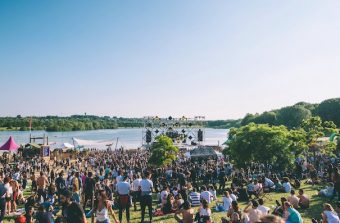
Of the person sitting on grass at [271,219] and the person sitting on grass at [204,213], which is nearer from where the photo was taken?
the person sitting on grass at [271,219]

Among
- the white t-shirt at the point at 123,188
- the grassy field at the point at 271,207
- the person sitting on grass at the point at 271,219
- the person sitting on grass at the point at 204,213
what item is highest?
the person sitting on grass at the point at 271,219

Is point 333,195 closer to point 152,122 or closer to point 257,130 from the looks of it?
point 257,130

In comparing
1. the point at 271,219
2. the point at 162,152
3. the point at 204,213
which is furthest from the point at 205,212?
the point at 162,152

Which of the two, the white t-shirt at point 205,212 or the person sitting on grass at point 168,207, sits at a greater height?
the white t-shirt at point 205,212

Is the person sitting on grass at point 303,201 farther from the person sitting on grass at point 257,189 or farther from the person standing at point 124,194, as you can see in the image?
the person standing at point 124,194

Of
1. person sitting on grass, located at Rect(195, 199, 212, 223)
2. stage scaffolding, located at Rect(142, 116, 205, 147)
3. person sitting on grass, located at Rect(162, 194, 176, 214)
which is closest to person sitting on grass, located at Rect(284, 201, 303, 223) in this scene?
person sitting on grass, located at Rect(195, 199, 212, 223)

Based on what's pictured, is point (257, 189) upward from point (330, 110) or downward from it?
downward

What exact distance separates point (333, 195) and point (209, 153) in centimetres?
1849

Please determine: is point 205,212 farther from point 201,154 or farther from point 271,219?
point 201,154

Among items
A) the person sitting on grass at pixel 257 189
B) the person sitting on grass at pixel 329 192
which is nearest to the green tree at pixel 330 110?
the person sitting on grass at pixel 329 192

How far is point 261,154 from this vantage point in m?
21.0

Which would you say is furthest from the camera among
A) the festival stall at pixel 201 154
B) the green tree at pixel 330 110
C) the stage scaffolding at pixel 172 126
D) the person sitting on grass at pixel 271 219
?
the green tree at pixel 330 110

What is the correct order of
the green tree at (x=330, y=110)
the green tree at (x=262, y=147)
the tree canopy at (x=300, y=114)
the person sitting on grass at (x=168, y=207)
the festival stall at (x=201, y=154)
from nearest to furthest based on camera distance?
the person sitting on grass at (x=168, y=207), the green tree at (x=262, y=147), the festival stall at (x=201, y=154), the green tree at (x=330, y=110), the tree canopy at (x=300, y=114)

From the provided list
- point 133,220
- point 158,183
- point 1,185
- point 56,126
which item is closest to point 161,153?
point 158,183
